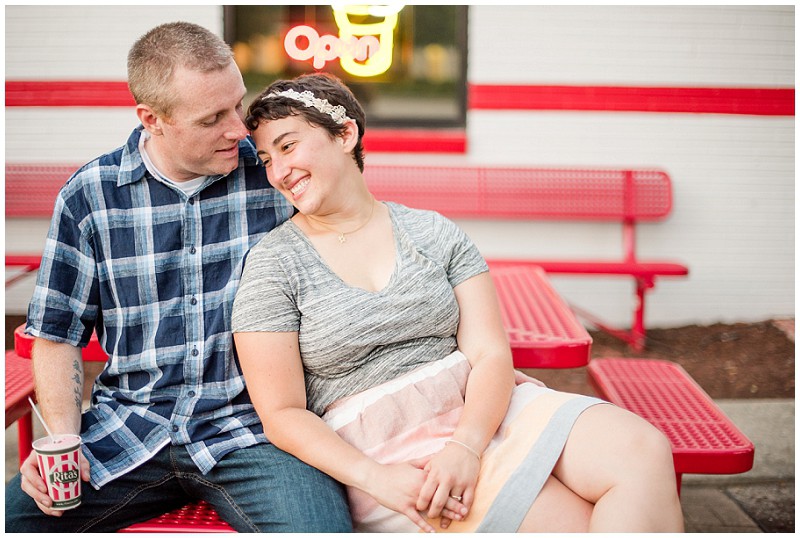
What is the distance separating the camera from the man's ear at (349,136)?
2.22 metres

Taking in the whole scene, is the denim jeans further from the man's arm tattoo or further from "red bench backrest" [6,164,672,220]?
"red bench backrest" [6,164,672,220]

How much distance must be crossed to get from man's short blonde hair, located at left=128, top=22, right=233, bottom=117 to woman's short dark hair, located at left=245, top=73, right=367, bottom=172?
15 centimetres

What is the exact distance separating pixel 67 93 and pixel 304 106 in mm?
3967

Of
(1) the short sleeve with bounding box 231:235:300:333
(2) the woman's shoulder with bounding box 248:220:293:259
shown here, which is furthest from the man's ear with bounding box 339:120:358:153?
(1) the short sleeve with bounding box 231:235:300:333

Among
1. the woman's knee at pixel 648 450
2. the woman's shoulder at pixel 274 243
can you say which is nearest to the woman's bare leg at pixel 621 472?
the woman's knee at pixel 648 450

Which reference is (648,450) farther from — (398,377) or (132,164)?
(132,164)

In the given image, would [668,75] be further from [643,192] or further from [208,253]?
[208,253]

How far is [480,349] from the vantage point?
2.14m

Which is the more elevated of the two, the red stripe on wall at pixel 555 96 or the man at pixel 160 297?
the red stripe on wall at pixel 555 96

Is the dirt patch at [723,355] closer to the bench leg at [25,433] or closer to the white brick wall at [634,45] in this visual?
the white brick wall at [634,45]

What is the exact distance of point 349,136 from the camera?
2.24 m

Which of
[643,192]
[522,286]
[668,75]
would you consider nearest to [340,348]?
[522,286]

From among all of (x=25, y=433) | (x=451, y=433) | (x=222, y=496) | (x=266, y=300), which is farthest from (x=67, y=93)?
(x=451, y=433)

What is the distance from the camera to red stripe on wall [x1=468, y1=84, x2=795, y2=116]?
5387 millimetres
